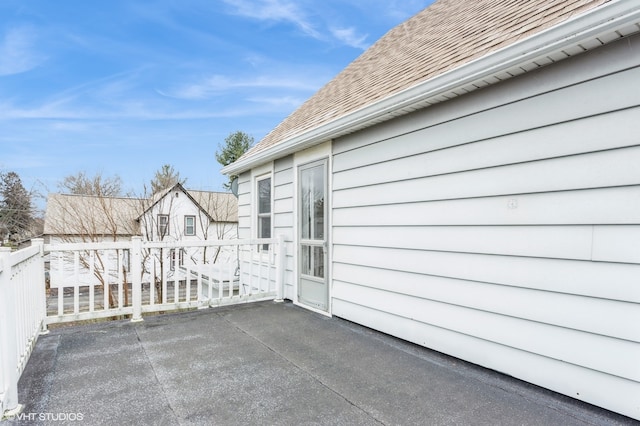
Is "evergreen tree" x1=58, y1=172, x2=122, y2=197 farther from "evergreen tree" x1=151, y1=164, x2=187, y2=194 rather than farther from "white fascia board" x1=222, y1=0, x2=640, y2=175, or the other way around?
"white fascia board" x1=222, y1=0, x2=640, y2=175

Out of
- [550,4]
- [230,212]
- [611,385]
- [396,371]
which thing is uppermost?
[550,4]

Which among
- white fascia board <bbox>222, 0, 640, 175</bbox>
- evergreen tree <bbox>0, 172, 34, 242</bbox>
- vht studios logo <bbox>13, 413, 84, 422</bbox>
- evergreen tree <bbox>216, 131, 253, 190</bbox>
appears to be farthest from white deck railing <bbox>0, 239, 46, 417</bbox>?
evergreen tree <bbox>216, 131, 253, 190</bbox>

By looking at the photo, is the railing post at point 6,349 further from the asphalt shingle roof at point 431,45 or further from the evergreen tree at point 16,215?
the evergreen tree at point 16,215

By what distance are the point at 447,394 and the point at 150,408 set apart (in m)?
1.89

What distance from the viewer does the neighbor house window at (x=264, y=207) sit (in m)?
5.71

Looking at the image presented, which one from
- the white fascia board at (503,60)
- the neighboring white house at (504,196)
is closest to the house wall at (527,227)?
the neighboring white house at (504,196)

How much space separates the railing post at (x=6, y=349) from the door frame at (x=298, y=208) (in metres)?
2.92

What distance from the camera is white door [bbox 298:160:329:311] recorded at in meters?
4.34

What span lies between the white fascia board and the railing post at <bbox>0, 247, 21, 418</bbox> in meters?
2.96

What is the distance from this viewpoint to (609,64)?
1.98m

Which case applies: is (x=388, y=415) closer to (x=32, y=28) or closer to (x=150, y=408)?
(x=150, y=408)

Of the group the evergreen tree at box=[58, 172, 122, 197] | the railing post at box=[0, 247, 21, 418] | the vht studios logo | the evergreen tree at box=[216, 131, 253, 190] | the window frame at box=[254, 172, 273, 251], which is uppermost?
the evergreen tree at box=[216, 131, 253, 190]

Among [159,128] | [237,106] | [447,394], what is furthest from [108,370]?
[159,128]

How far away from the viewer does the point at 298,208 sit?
479 cm
